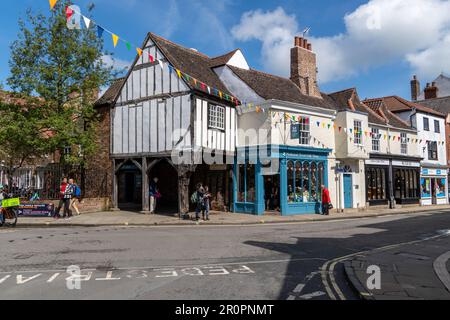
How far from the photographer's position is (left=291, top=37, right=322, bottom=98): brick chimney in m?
23.5

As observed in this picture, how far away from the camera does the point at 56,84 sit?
18.6m

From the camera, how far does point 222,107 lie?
19.3m

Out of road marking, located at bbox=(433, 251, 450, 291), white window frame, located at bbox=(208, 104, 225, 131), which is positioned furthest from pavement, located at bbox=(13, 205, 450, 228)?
road marking, located at bbox=(433, 251, 450, 291)

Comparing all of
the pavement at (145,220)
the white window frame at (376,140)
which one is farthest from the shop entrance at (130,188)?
the white window frame at (376,140)

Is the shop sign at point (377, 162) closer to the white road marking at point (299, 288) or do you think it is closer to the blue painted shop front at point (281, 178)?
the blue painted shop front at point (281, 178)

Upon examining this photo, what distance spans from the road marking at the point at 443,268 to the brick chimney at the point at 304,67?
648 inches

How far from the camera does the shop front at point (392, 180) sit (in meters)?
25.2

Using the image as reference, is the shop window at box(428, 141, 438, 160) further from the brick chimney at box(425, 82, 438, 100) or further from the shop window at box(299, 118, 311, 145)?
the shop window at box(299, 118, 311, 145)

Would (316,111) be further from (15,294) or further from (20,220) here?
(15,294)

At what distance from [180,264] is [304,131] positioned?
1465 cm

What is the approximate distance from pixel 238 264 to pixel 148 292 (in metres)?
2.47

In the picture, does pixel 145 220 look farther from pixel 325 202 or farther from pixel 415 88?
pixel 415 88
